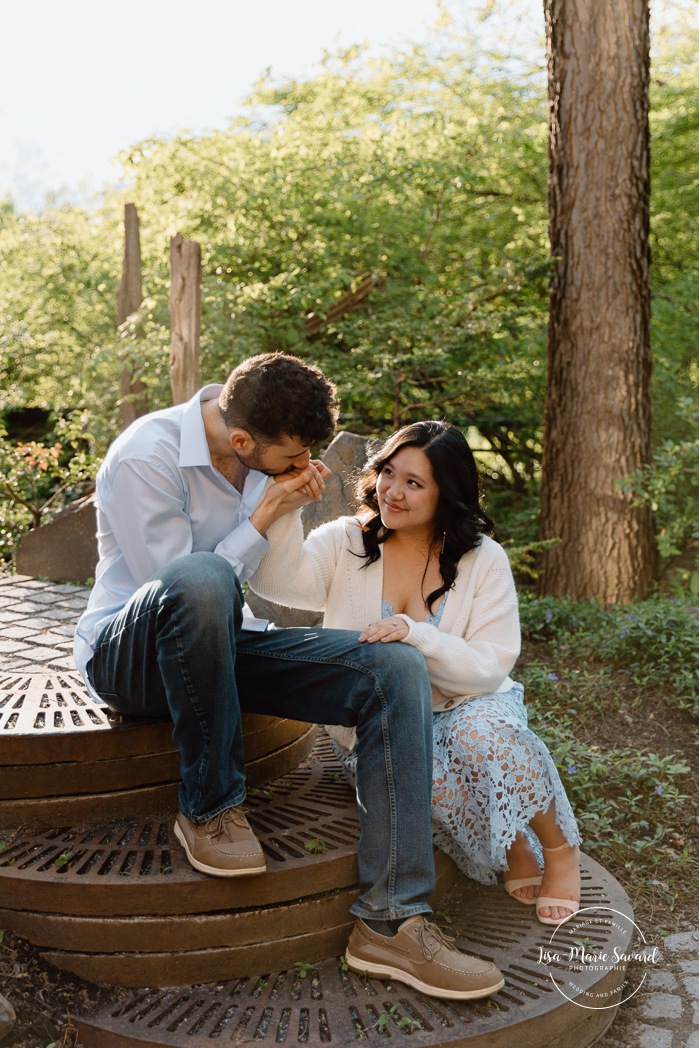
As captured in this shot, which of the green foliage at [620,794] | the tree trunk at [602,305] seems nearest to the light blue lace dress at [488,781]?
the green foliage at [620,794]

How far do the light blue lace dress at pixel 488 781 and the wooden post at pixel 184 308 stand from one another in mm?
3860

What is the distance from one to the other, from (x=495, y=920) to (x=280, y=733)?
86 centimetres

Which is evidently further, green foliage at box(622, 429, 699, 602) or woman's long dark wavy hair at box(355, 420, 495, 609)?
green foliage at box(622, 429, 699, 602)

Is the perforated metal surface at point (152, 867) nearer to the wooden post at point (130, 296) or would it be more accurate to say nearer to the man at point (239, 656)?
the man at point (239, 656)

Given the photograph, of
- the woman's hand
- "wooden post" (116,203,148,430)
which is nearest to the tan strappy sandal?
the woman's hand

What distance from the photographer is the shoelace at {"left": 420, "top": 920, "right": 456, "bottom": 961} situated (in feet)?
7.54

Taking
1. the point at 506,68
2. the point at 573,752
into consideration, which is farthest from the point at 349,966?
the point at 506,68

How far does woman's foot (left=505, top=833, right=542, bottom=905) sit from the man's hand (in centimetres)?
117

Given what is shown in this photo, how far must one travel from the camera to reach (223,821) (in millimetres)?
2408

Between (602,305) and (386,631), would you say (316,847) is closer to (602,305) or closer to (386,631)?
(386,631)

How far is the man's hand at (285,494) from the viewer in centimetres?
276

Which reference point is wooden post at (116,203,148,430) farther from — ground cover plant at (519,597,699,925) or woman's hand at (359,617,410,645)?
woman's hand at (359,617,410,645)

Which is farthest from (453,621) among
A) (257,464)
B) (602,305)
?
(602,305)

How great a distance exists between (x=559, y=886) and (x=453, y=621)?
0.81 meters
